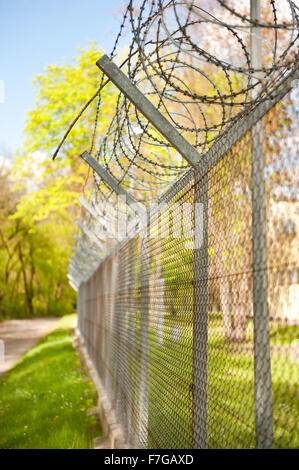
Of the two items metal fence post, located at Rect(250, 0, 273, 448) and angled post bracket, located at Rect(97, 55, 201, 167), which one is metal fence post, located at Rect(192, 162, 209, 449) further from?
metal fence post, located at Rect(250, 0, 273, 448)

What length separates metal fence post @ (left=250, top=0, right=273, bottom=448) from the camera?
1.71 meters

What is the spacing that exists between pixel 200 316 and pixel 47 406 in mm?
5769

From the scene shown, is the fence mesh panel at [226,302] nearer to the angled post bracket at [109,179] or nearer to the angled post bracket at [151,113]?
the angled post bracket at [151,113]

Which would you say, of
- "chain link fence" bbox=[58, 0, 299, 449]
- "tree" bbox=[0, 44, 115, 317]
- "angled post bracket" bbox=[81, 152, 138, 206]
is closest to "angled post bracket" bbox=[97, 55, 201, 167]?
"chain link fence" bbox=[58, 0, 299, 449]

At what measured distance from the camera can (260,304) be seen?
174cm

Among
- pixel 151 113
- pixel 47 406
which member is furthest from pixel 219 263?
pixel 47 406

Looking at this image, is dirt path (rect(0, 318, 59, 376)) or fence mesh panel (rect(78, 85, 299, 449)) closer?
fence mesh panel (rect(78, 85, 299, 449))

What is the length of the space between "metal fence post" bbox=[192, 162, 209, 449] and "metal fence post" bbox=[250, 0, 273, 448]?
0.49 meters

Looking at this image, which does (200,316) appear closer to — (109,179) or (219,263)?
(219,263)

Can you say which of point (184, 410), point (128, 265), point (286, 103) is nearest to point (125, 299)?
point (128, 265)

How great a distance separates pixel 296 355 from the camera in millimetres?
1469

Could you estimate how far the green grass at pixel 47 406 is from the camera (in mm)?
5754

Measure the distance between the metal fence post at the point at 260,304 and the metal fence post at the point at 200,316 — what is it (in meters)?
0.49

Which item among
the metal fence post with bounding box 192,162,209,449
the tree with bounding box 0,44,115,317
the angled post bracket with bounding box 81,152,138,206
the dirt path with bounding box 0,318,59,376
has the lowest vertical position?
the dirt path with bounding box 0,318,59,376
